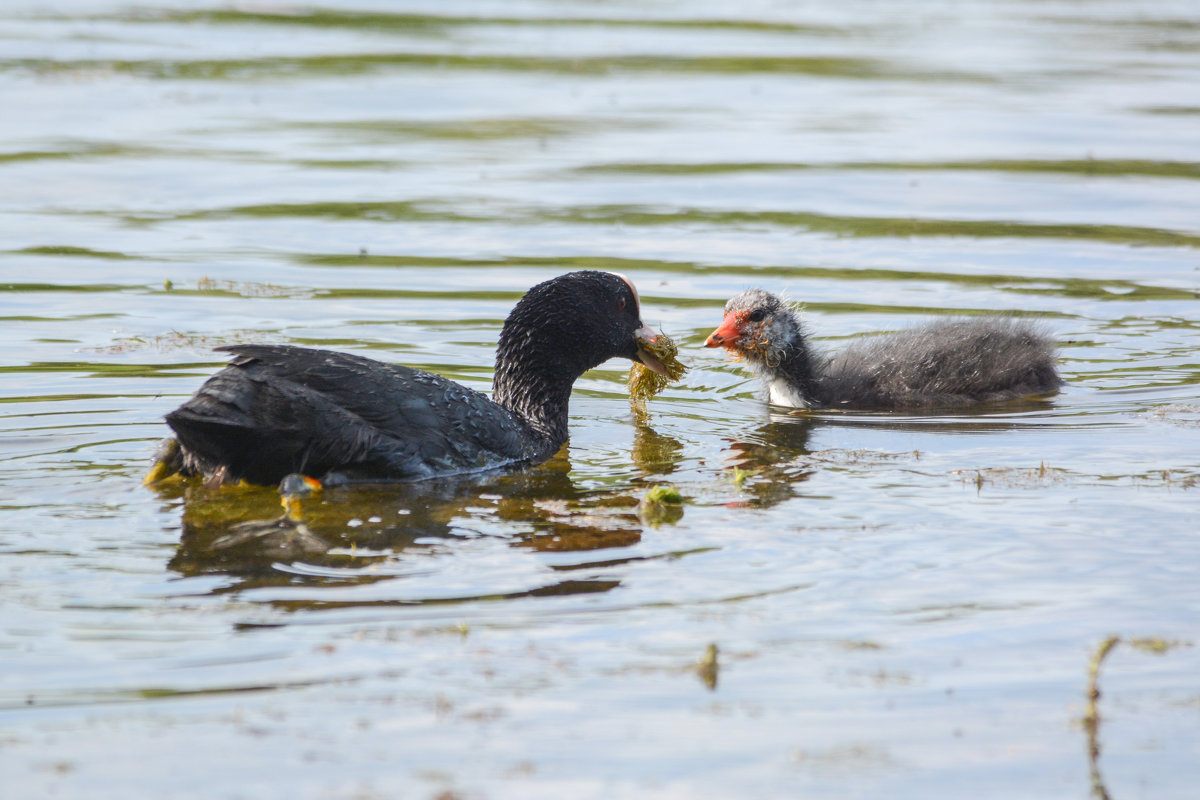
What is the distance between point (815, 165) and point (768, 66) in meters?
6.36

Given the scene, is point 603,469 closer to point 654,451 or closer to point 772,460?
point 654,451

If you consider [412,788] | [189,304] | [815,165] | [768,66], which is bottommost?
[412,788]

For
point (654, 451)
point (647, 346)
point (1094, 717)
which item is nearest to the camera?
point (1094, 717)

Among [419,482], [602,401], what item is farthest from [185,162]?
[419,482]

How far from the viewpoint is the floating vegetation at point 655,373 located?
28.5 feet

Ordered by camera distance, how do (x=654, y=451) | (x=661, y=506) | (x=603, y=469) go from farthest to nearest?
(x=654, y=451) < (x=603, y=469) < (x=661, y=506)

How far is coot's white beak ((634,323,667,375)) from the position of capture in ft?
28.5

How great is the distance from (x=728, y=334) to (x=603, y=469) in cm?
200

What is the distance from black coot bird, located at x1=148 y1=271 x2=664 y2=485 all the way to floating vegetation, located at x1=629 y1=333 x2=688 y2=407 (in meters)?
0.38

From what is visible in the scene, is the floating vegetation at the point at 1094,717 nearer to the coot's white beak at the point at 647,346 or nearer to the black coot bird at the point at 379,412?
the black coot bird at the point at 379,412

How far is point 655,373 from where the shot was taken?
29.5 feet

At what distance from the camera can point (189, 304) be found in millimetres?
10656

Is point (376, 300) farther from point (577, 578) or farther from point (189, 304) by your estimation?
point (577, 578)

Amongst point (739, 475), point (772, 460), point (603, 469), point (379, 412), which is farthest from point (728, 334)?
point (379, 412)
